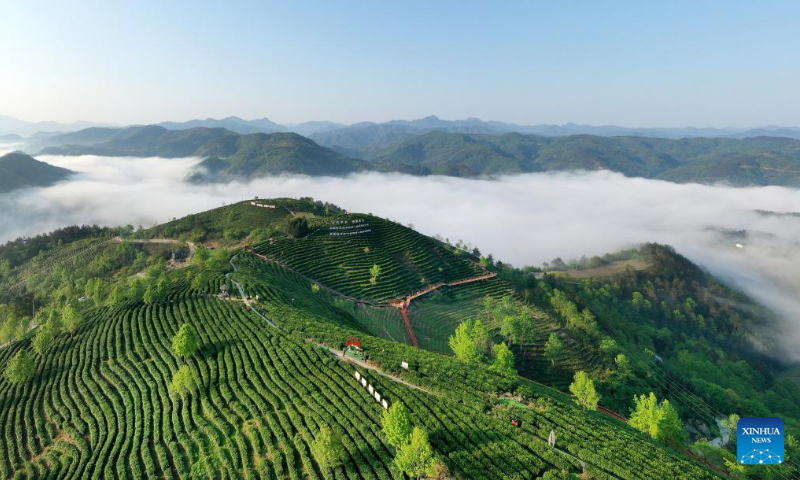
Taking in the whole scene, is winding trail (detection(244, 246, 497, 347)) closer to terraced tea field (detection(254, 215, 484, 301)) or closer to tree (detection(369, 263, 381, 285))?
terraced tea field (detection(254, 215, 484, 301))

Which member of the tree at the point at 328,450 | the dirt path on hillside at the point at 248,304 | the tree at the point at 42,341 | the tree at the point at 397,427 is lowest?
the tree at the point at 42,341

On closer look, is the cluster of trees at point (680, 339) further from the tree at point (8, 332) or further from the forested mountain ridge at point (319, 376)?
the tree at point (8, 332)

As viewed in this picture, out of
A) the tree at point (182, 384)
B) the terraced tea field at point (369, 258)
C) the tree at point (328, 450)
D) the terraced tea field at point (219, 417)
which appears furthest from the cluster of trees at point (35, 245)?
the tree at point (328, 450)

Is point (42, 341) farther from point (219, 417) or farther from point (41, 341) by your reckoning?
point (219, 417)

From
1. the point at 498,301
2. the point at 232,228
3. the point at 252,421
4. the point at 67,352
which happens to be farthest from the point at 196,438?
the point at 232,228

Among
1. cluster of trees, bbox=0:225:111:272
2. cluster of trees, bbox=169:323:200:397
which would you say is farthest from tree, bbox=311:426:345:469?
cluster of trees, bbox=0:225:111:272

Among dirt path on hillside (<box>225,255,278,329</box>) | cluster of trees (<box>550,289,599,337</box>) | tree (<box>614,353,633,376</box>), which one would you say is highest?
dirt path on hillside (<box>225,255,278,329</box>)

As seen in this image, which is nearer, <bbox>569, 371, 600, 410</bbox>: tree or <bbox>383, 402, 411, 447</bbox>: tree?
<bbox>383, 402, 411, 447</bbox>: tree
